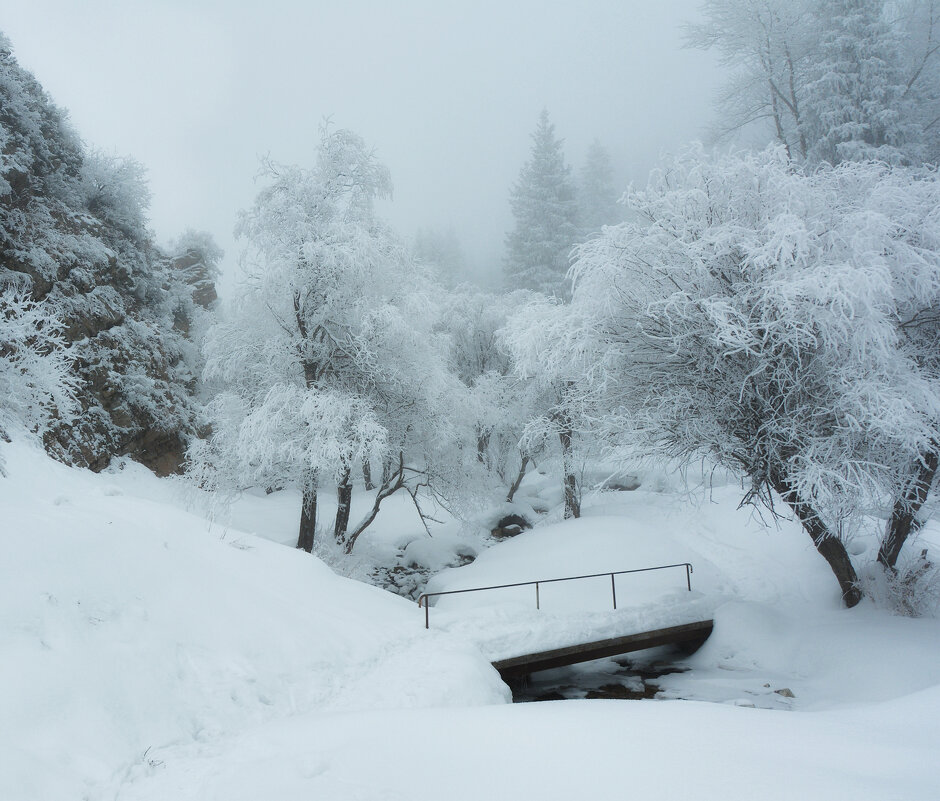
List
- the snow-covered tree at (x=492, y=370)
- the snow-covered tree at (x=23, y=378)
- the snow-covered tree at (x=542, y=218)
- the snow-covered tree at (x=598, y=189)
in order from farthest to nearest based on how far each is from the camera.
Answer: the snow-covered tree at (x=598, y=189) < the snow-covered tree at (x=542, y=218) < the snow-covered tree at (x=492, y=370) < the snow-covered tree at (x=23, y=378)

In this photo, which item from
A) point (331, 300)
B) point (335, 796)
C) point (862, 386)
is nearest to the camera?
point (335, 796)

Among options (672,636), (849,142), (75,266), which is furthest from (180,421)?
(849,142)

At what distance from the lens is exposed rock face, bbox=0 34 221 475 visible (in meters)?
14.6

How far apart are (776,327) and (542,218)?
86.7 feet

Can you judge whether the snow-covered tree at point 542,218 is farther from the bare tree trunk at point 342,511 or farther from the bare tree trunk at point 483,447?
the bare tree trunk at point 342,511

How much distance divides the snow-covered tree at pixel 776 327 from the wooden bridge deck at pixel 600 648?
9.72ft

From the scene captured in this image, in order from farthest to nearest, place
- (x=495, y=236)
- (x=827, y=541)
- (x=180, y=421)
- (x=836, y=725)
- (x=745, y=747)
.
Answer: (x=495, y=236)
(x=180, y=421)
(x=827, y=541)
(x=836, y=725)
(x=745, y=747)

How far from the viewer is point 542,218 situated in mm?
32938

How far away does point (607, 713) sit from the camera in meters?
5.07

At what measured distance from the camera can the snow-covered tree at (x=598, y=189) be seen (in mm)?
40188

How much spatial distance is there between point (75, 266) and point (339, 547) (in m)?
11.3

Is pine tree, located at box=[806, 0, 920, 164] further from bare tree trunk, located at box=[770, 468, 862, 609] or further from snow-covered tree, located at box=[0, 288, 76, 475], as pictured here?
snow-covered tree, located at box=[0, 288, 76, 475]

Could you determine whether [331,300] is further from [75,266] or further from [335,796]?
[335,796]

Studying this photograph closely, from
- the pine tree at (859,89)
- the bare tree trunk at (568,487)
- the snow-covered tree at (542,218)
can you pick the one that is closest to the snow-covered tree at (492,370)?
the bare tree trunk at (568,487)
